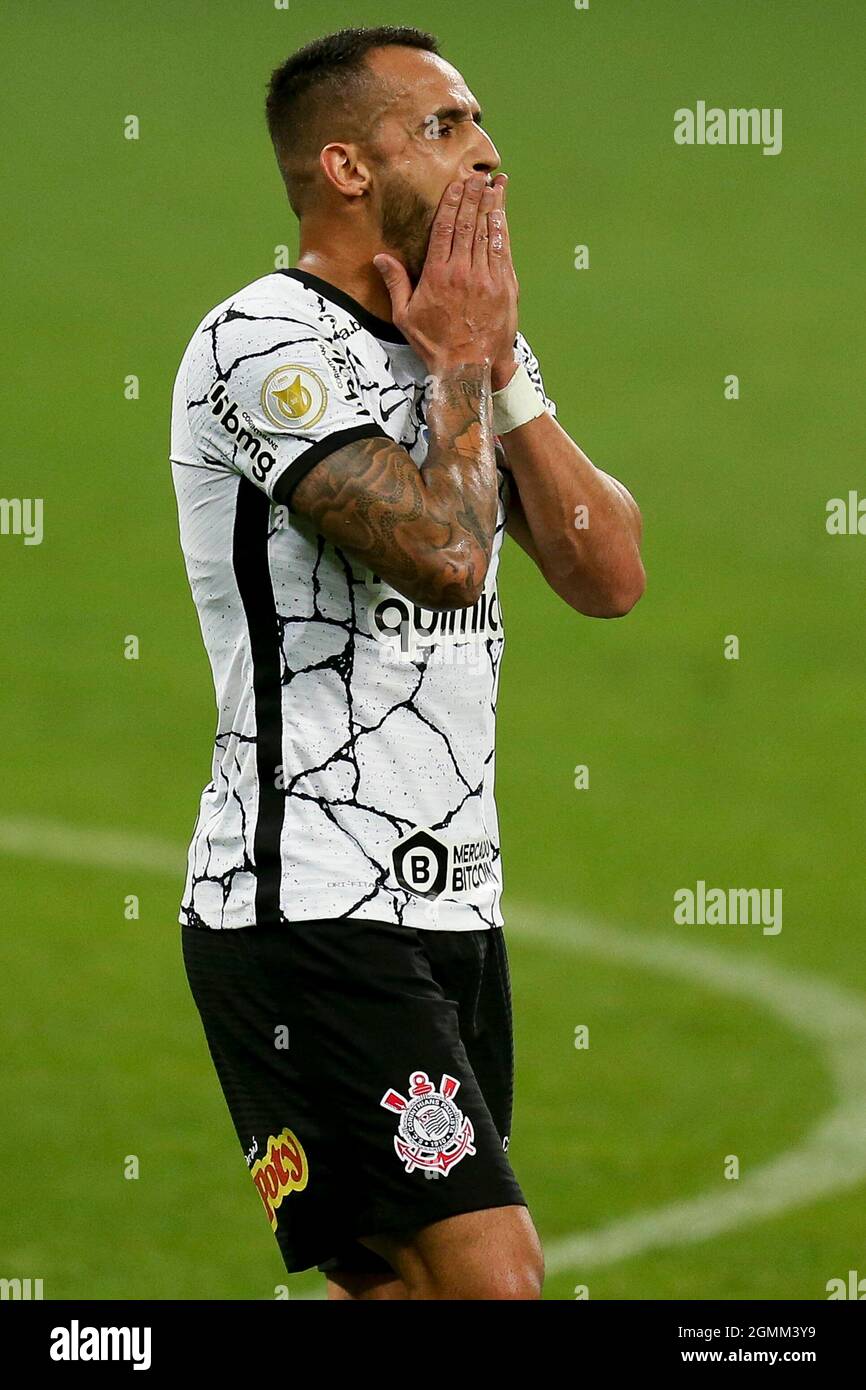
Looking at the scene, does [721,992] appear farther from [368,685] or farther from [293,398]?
[293,398]

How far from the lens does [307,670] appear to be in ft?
11.1

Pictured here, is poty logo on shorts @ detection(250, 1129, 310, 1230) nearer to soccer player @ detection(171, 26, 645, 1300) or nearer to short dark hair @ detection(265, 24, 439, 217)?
soccer player @ detection(171, 26, 645, 1300)

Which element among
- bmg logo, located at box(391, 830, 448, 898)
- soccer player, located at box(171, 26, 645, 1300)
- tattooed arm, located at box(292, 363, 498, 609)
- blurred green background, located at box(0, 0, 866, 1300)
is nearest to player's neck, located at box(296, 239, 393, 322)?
soccer player, located at box(171, 26, 645, 1300)

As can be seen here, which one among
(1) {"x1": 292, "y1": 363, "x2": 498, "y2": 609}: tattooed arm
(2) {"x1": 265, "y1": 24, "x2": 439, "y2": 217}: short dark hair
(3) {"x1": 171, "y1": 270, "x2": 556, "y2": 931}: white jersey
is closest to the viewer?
(1) {"x1": 292, "y1": 363, "x2": 498, "y2": 609}: tattooed arm

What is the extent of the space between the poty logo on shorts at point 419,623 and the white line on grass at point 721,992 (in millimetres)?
2821

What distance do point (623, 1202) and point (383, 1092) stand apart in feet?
10.9

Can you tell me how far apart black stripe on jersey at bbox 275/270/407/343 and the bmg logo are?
83cm

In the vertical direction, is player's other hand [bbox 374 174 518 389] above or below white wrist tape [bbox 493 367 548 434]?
above

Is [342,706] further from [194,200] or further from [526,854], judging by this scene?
[194,200]

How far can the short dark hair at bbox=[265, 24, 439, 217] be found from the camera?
365 centimetres

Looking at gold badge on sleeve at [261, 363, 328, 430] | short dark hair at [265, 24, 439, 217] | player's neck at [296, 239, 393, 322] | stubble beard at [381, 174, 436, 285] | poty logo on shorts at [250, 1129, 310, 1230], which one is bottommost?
poty logo on shorts at [250, 1129, 310, 1230]

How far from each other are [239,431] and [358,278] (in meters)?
0.42

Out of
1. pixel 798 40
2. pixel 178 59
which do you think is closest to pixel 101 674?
pixel 178 59

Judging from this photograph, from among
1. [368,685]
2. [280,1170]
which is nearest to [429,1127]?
[280,1170]
